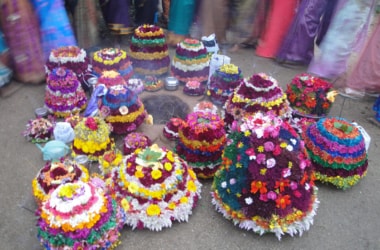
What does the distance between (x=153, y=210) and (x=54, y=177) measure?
1.05 meters

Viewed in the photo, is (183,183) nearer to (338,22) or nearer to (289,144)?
(289,144)

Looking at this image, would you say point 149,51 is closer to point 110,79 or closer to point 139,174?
point 110,79

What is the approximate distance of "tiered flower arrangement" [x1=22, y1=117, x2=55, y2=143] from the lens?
4.46 m

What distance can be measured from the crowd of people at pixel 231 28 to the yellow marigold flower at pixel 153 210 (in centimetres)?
368

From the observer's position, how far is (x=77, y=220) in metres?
2.86

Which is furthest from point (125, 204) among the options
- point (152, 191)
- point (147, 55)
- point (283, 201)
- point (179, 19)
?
point (179, 19)

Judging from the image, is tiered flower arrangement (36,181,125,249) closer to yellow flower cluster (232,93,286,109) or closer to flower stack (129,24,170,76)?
yellow flower cluster (232,93,286,109)

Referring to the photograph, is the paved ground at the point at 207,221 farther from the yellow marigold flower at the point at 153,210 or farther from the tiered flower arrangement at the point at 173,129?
the yellow marigold flower at the point at 153,210

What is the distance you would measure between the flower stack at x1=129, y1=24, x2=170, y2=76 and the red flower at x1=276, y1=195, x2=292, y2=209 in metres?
3.55

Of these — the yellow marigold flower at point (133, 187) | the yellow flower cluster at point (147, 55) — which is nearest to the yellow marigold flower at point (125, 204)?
the yellow marigold flower at point (133, 187)

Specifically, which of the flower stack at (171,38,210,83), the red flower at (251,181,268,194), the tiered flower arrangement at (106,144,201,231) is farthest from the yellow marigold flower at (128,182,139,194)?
the flower stack at (171,38,210,83)

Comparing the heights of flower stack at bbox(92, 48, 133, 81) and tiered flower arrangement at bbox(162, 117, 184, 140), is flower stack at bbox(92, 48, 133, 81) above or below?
above

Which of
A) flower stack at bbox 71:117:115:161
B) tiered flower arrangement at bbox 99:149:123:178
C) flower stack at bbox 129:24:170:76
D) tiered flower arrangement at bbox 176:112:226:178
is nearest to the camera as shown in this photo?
tiered flower arrangement at bbox 176:112:226:178

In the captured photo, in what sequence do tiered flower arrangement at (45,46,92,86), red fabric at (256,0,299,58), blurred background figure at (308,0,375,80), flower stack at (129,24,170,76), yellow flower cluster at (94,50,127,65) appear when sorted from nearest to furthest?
tiered flower arrangement at (45,46,92,86), yellow flower cluster at (94,50,127,65), flower stack at (129,24,170,76), blurred background figure at (308,0,375,80), red fabric at (256,0,299,58)
